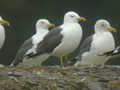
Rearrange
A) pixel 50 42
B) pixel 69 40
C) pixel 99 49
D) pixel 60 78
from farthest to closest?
pixel 99 49
pixel 50 42
pixel 69 40
pixel 60 78

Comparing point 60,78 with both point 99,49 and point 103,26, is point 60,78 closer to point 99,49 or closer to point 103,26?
point 99,49

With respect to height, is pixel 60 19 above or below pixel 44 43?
above

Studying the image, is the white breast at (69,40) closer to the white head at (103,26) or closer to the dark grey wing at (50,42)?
the dark grey wing at (50,42)

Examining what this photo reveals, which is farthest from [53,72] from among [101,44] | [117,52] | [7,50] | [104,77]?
[7,50]

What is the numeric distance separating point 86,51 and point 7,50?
5.01 meters

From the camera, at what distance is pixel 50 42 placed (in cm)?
848

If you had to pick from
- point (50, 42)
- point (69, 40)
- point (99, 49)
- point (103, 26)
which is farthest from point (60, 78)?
point (103, 26)

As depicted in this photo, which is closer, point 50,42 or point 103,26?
point 50,42

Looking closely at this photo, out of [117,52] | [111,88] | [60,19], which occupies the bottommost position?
[111,88]

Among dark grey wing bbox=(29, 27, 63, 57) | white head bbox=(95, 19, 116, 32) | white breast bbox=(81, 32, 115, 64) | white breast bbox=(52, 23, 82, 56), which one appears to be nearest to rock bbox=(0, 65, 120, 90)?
white breast bbox=(52, 23, 82, 56)

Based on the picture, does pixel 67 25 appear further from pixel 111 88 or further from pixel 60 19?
pixel 60 19

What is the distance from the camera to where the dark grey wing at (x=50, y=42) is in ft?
27.4

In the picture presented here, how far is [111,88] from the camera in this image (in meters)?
6.42

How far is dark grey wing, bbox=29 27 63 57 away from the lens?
835cm
